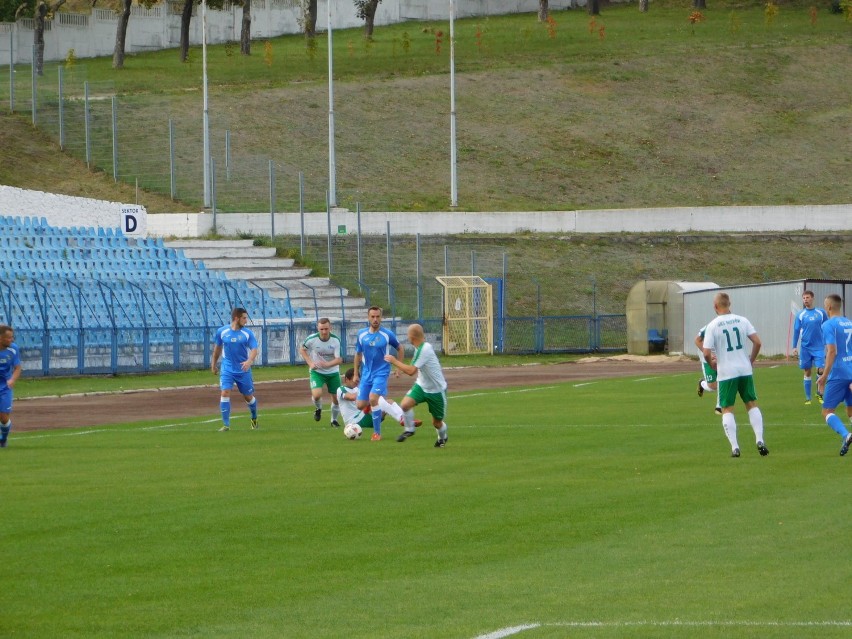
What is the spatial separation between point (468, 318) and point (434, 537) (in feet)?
124

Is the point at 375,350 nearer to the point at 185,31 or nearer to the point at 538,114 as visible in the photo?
the point at 538,114

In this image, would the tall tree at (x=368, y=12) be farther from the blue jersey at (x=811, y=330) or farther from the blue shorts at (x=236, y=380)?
the blue shorts at (x=236, y=380)

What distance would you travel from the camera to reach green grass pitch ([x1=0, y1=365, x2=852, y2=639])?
912cm

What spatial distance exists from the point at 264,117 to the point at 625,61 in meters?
25.6

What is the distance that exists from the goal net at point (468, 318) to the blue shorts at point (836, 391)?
32235 millimetres

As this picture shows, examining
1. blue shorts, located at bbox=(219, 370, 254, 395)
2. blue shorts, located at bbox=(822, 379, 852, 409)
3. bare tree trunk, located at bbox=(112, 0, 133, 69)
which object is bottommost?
blue shorts, located at bbox=(219, 370, 254, 395)

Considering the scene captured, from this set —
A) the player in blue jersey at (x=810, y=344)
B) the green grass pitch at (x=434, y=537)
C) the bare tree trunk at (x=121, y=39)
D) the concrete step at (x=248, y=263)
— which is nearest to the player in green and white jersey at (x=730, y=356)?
the green grass pitch at (x=434, y=537)

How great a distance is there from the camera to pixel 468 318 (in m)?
50.1

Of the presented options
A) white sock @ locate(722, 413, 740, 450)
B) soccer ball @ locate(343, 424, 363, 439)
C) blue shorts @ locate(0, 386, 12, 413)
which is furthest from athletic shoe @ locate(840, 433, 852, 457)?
blue shorts @ locate(0, 386, 12, 413)

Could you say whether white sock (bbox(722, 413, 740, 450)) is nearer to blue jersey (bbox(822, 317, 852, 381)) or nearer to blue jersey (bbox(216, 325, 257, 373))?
blue jersey (bbox(822, 317, 852, 381))

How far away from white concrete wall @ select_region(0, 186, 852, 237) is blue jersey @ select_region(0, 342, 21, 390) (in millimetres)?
32460

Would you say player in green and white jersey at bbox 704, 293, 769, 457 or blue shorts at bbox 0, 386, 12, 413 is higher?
player in green and white jersey at bbox 704, 293, 769, 457

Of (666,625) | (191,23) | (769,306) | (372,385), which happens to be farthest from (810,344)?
Answer: (191,23)

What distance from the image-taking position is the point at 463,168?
71625mm
